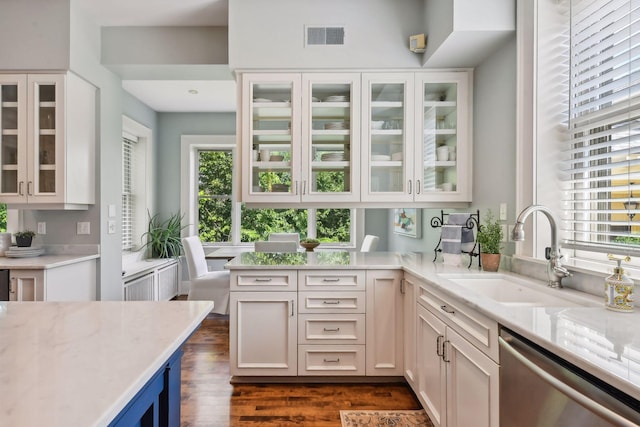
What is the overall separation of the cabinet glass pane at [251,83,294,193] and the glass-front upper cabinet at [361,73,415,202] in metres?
0.62

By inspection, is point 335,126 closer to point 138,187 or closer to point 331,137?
point 331,137

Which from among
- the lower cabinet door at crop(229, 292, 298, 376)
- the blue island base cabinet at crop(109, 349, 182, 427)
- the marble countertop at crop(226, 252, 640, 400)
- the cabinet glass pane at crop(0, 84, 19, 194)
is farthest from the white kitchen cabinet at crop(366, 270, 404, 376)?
the cabinet glass pane at crop(0, 84, 19, 194)

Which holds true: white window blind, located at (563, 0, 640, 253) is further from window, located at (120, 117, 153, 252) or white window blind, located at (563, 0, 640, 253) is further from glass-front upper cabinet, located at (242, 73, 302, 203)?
A: window, located at (120, 117, 153, 252)

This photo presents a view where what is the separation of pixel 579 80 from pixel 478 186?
3.20 feet

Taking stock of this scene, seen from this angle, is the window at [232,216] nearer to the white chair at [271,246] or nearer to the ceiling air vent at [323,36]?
the white chair at [271,246]

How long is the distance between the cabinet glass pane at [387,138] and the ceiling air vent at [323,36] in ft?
1.50

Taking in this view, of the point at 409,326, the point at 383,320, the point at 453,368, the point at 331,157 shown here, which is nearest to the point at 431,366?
the point at 453,368

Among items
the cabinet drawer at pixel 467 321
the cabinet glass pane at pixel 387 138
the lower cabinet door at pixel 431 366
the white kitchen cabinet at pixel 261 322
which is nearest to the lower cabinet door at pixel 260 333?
the white kitchen cabinet at pixel 261 322

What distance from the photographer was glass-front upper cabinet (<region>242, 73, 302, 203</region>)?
2809 mm

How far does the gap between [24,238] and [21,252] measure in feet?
0.43

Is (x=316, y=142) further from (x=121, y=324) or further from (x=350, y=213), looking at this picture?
(x=350, y=213)

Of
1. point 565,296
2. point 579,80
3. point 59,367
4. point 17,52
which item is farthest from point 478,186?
point 17,52

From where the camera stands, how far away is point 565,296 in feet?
5.02

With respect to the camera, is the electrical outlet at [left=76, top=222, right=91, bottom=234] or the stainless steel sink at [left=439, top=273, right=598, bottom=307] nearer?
the stainless steel sink at [left=439, top=273, right=598, bottom=307]
